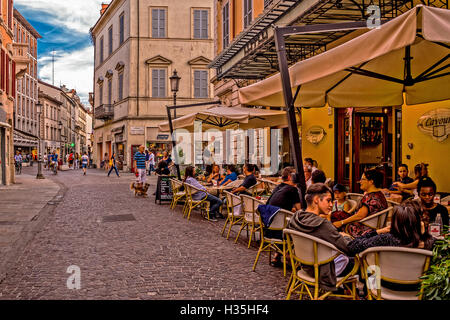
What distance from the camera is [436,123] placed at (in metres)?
8.98

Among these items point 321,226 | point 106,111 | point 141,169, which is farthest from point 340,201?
point 106,111

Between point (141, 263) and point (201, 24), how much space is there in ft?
101

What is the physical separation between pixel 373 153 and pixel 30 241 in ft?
28.5

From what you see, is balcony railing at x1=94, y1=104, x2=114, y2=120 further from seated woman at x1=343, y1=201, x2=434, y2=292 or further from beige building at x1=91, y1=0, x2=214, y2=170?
seated woman at x1=343, y1=201, x2=434, y2=292

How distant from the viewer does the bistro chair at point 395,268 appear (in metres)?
3.25

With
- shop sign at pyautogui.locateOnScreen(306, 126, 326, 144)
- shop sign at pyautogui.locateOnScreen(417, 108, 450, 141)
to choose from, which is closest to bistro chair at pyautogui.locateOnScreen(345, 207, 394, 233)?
shop sign at pyautogui.locateOnScreen(417, 108, 450, 141)

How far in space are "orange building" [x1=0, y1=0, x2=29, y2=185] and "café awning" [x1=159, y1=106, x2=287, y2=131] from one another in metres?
9.18

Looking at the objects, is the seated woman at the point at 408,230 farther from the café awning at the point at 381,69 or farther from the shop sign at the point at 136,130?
the shop sign at the point at 136,130

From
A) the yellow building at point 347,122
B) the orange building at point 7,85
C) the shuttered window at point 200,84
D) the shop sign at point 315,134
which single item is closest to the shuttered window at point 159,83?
the shuttered window at point 200,84

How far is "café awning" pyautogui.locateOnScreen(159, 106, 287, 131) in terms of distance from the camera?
10.5m

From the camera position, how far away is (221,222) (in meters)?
9.81

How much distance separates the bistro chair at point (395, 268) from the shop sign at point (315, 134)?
10.3 meters

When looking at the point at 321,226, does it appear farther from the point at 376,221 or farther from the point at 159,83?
the point at 159,83

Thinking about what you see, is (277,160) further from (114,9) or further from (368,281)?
(114,9)
